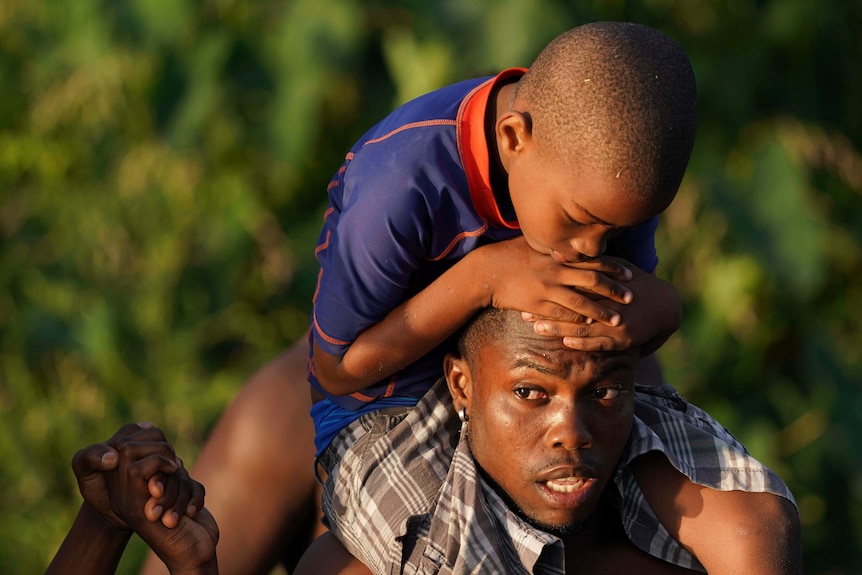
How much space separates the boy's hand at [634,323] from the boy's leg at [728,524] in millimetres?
306

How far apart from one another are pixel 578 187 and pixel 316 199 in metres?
2.84

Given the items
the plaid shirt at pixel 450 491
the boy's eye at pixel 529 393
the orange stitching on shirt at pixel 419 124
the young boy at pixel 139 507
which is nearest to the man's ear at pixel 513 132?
the orange stitching on shirt at pixel 419 124

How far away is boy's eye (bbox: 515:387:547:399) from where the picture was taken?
2.66 meters

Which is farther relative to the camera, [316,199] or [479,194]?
[316,199]

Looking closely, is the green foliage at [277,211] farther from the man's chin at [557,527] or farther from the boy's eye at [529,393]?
the man's chin at [557,527]

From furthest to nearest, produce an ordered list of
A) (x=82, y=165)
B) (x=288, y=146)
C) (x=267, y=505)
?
(x=82, y=165) → (x=288, y=146) → (x=267, y=505)

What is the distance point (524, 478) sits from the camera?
105 inches

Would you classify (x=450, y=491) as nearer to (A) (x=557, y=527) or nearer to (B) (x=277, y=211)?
(A) (x=557, y=527)

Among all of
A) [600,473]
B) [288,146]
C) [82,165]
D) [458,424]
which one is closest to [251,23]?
[288,146]

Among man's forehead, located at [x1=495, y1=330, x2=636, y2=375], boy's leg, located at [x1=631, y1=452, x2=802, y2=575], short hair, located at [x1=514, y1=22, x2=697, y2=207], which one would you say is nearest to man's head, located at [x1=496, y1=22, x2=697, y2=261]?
short hair, located at [x1=514, y1=22, x2=697, y2=207]

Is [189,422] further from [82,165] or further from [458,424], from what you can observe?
[458,424]

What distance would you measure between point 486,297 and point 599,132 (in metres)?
0.47

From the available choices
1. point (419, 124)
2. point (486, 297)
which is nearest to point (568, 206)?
point (486, 297)

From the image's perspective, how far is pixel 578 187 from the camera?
232 centimetres
